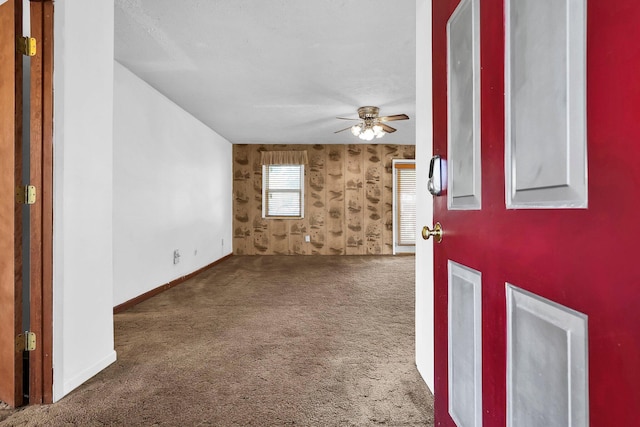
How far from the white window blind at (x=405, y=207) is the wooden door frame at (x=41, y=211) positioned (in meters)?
6.18

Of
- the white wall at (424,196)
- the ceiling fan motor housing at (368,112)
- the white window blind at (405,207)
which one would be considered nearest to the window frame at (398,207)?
the white window blind at (405,207)

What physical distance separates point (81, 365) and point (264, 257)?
4861 millimetres

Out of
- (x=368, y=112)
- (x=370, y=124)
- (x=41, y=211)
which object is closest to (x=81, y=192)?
(x=41, y=211)

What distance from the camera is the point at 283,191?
22.9ft

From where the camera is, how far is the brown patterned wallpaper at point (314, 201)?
6.95 metres

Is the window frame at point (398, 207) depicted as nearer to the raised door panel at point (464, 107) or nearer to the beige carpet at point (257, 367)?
the beige carpet at point (257, 367)

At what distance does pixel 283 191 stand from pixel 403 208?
2586 millimetres

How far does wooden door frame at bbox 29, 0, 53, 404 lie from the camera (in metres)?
1.54

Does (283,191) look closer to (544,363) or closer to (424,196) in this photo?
(424,196)

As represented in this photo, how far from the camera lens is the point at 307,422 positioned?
4.68 ft

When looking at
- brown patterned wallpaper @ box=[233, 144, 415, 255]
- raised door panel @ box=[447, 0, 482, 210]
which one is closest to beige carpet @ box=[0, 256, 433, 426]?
raised door panel @ box=[447, 0, 482, 210]

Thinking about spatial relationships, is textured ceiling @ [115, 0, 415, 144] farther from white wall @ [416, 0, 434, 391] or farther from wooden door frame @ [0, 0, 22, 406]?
wooden door frame @ [0, 0, 22, 406]

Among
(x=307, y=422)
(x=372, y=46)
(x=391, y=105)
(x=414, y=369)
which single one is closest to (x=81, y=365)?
(x=307, y=422)

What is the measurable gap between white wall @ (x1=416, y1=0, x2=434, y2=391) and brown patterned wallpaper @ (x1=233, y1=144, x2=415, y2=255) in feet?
16.7
